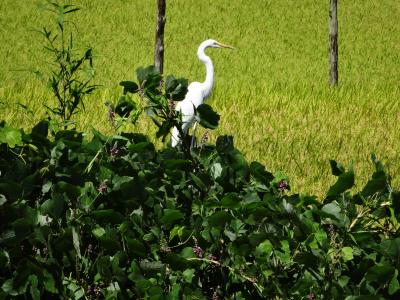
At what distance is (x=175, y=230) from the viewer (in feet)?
8.43

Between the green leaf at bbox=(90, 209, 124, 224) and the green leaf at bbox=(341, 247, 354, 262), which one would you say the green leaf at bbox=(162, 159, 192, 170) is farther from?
the green leaf at bbox=(341, 247, 354, 262)

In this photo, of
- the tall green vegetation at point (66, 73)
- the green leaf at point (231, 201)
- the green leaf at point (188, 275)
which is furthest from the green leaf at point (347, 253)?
the tall green vegetation at point (66, 73)

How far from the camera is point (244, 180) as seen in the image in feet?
9.14

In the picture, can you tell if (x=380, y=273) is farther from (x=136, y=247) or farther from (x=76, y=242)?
(x=76, y=242)

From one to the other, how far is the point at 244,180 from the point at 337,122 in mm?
7314

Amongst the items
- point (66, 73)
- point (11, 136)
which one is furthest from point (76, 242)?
point (66, 73)

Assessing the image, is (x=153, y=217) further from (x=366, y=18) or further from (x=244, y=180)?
(x=366, y=18)

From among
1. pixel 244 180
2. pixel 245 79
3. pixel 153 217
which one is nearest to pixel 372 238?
pixel 244 180

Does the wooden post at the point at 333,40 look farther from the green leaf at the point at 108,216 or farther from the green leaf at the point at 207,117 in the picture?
the green leaf at the point at 108,216

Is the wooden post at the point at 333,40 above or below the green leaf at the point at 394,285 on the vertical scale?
below

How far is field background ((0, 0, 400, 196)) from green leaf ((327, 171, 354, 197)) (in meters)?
2.56

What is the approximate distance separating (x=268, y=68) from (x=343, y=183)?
14.7 m

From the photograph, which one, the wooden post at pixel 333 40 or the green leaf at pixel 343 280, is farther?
the wooden post at pixel 333 40

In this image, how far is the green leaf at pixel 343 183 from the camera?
2611mm
